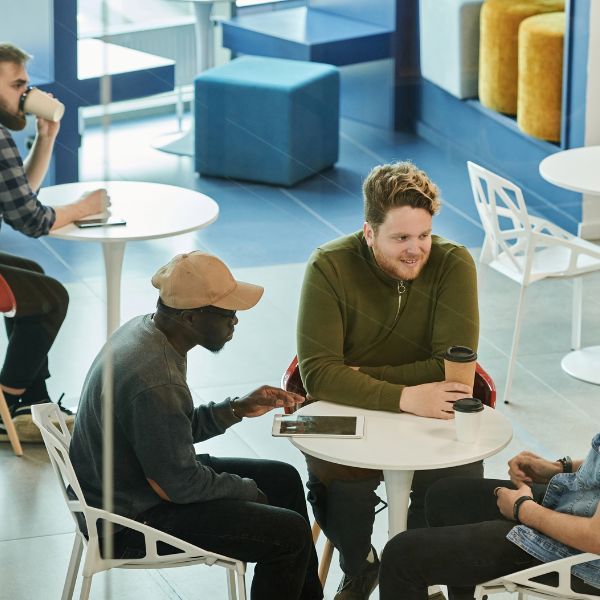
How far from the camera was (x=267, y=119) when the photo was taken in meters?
3.59

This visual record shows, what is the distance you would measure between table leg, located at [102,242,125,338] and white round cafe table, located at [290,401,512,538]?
79 centimetres

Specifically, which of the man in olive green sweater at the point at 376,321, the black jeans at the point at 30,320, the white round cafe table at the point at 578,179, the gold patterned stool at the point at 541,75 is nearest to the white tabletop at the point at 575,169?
the white round cafe table at the point at 578,179

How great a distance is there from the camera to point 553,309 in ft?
13.8

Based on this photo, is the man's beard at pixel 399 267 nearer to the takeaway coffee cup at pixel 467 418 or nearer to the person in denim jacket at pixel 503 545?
the takeaway coffee cup at pixel 467 418

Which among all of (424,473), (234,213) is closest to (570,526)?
(424,473)

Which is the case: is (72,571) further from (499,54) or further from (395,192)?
(499,54)

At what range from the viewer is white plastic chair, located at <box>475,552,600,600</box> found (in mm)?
2148

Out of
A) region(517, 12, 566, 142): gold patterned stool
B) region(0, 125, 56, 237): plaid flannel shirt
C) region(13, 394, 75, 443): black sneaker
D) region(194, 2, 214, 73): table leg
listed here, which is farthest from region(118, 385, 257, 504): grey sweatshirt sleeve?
region(517, 12, 566, 142): gold patterned stool

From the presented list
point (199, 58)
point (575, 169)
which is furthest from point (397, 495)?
point (575, 169)

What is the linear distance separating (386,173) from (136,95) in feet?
2.81

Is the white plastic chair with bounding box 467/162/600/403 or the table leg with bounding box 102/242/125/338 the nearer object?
the table leg with bounding box 102/242/125/338

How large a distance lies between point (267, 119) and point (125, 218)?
2.22 feet

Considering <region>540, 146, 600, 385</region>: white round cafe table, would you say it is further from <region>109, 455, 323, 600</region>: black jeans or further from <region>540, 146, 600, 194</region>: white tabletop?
<region>109, 455, 323, 600</region>: black jeans

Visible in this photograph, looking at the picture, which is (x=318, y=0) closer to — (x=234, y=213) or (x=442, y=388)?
(x=234, y=213)
